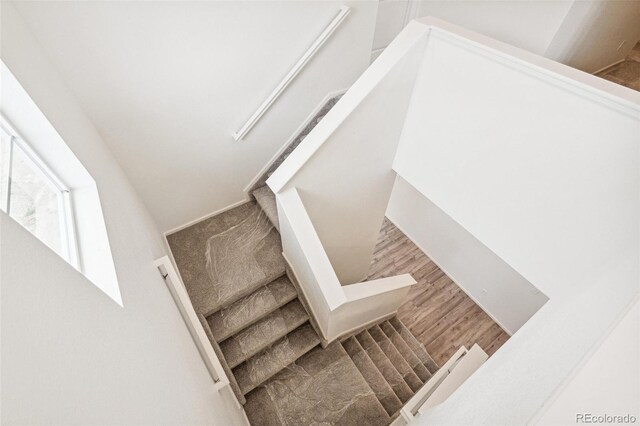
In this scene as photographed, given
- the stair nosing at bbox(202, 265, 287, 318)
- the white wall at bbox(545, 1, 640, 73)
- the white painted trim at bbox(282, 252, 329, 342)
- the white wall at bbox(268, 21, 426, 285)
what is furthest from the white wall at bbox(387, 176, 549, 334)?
the white wall at bbox(545, 1, 640, 73)

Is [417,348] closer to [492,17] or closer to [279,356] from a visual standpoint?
[279,356]

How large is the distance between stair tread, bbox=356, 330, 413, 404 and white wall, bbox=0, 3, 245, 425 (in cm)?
206

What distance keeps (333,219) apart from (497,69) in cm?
186

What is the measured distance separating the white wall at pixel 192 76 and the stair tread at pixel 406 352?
2468 millimetres

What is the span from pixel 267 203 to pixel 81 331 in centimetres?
283

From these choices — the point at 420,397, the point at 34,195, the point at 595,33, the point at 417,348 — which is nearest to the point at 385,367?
the point at 417,348

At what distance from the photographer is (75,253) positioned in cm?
129

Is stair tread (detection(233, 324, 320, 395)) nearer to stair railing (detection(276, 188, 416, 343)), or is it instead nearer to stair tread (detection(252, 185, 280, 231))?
stair railing (detection(276, 188, 416, 343))

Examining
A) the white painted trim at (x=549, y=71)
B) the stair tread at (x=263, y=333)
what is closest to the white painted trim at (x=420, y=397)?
the stair tread at (x=263, y=333)

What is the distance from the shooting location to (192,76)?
8.72 feet

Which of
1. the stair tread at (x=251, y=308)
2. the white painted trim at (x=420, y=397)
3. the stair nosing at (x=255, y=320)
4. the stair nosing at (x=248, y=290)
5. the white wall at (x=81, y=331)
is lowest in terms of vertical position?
the white painted trim at (x=420, y=397)

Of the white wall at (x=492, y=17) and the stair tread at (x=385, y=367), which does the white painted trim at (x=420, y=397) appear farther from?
the white wall at (x=492, y=17)

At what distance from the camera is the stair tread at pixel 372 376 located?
3188mm

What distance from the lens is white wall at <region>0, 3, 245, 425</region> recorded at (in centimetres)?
64
